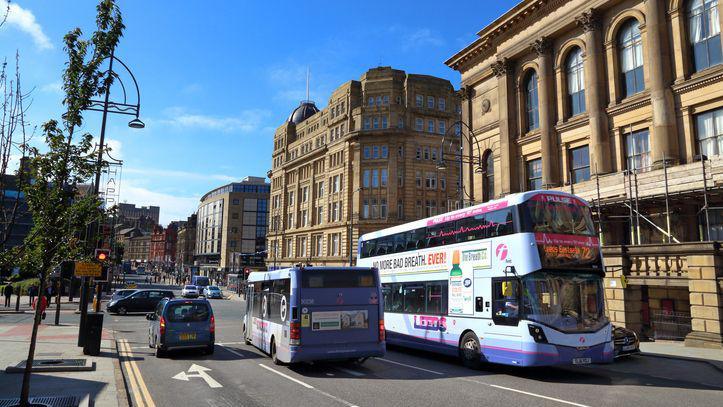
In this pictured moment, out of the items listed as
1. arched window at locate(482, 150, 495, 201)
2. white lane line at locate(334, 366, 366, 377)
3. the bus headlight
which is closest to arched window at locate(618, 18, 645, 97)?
arched window at locate(482, 150, 495, 201)

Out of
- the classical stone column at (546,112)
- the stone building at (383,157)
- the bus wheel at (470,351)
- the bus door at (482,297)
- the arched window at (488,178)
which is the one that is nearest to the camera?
Answer: the bus door at (482,297)

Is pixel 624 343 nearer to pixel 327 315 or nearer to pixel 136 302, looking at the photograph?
pixel 327 315

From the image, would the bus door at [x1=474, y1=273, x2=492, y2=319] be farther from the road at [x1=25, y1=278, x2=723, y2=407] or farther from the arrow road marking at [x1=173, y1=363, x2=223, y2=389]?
the arrow road marking at [x1=173, y1=363, x2=223, y2=389]

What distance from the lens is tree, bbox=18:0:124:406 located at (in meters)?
8.73

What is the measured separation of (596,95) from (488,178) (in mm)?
9989

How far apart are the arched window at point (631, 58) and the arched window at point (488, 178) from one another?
10.3 meters

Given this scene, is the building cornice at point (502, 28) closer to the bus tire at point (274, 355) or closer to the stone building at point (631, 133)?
the stone building at point (631, 133)

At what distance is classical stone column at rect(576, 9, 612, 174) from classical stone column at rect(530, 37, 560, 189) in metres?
2.54

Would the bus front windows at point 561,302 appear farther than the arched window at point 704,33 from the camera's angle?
No

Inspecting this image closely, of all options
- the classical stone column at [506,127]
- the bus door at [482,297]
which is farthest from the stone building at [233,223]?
the bus door at [482,297]

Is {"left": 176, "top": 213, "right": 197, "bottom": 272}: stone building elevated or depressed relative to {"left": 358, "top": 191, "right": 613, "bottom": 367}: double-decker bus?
elevated

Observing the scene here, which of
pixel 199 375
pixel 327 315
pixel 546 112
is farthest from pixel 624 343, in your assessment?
pixel 546 112

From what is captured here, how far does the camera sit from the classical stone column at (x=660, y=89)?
22.2 meters

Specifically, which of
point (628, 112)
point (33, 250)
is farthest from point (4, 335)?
point (628, 112)
